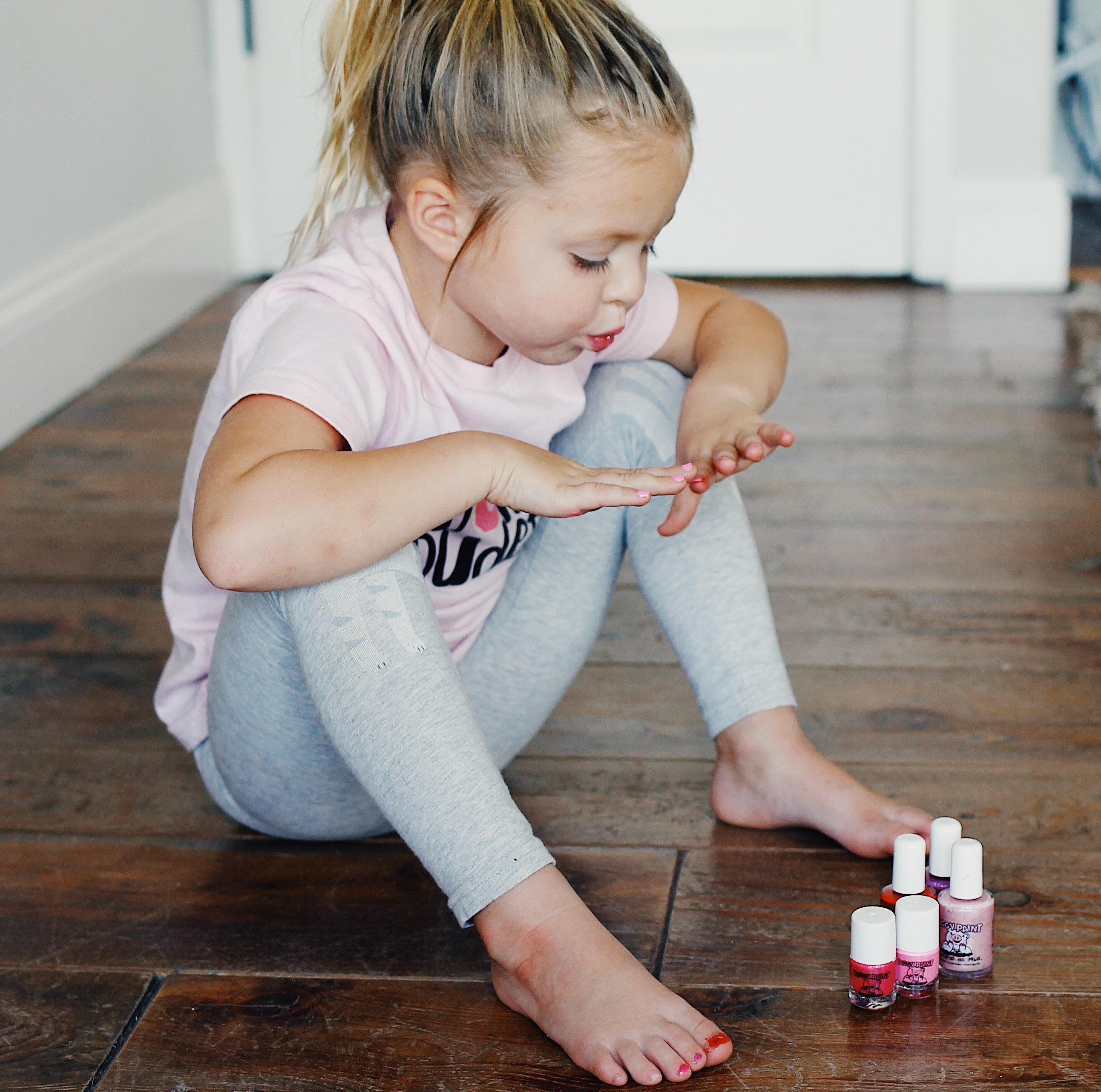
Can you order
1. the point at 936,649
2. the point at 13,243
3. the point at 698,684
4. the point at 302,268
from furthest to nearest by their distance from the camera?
1. the point at 13,243
2. the point at 936,649
3. the point at 698,684
4. the point at 302,268

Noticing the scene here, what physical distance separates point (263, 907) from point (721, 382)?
0.46m

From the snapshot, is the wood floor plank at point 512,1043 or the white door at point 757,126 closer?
the wood floor plank at point 512,1043

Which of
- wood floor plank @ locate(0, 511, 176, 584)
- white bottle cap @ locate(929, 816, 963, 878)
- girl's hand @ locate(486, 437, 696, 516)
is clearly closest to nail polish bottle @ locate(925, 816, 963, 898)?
white bottle cap @ locate(929, 816, 963, 878)

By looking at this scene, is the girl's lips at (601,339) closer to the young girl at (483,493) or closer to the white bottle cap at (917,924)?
the young girl at (483,493)

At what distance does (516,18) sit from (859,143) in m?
2.00

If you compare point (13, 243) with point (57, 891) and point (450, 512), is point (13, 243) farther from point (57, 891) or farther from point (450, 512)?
point (450, 512)

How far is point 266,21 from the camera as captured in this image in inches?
104

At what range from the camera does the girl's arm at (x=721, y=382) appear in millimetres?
849

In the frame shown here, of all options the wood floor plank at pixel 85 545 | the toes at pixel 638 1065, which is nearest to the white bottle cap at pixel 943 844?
the toes at pixel 638 1065

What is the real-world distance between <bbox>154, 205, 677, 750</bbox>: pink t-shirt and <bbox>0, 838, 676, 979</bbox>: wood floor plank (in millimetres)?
97

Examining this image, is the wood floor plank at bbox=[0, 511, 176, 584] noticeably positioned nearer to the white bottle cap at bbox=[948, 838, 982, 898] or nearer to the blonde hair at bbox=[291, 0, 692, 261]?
the blonde hair at bbox=[291, 0, 692, 261]

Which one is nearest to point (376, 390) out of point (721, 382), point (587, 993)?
point (721, 382)

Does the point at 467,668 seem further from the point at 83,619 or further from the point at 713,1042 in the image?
the point at 83,619

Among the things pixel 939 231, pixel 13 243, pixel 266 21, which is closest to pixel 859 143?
pixel 939 231
